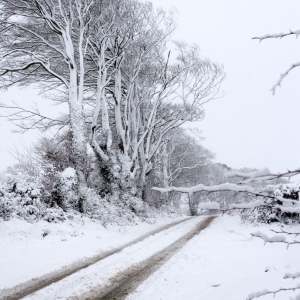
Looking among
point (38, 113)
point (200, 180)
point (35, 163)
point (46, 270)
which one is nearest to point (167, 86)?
point (38, 113)

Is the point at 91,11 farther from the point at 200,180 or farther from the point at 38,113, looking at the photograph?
the point at 200,180

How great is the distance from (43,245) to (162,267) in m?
3.46

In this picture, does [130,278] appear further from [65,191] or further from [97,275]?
[65,191]

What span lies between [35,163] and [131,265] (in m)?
8.37

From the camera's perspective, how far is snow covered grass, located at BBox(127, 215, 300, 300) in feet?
12.4

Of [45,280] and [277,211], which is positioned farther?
[277,211]

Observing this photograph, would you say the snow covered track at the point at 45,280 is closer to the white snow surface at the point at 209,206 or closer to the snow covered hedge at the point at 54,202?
the snow covered hedge at the point at 54,202

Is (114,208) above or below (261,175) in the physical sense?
below

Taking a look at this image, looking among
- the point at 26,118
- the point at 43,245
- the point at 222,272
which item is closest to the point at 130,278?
the point at 222,272

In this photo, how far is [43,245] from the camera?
6918 millimetres

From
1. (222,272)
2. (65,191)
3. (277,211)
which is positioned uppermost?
(65,191)

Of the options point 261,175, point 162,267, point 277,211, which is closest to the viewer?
point 261,175

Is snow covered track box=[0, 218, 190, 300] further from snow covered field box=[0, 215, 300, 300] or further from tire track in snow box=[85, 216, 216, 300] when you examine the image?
tire track in snow box=[85, 216, 216, 300]

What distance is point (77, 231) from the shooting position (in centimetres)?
852
